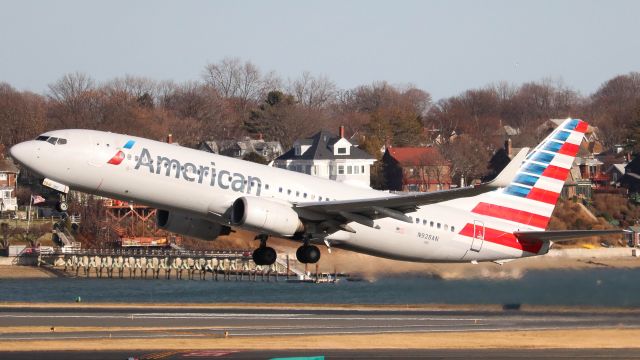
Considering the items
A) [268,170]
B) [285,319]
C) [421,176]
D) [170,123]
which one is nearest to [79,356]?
[268,170]

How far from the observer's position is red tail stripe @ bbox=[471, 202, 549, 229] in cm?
5981

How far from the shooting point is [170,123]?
7411 inches

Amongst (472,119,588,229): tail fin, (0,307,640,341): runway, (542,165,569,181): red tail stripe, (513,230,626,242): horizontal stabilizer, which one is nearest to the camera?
(0,307,640,341): runway

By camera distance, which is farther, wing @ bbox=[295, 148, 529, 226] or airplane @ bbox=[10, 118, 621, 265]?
airplane @ bbox=[10, 118, 621, 265]

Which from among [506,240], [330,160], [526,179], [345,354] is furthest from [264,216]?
[330,160]

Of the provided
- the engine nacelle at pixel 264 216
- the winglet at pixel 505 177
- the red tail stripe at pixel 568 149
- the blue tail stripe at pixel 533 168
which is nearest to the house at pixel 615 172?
the red tail stripe at pixel 568 149

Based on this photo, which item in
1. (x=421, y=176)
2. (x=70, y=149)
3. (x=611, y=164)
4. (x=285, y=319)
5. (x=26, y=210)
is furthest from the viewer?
(x=611, y=164)

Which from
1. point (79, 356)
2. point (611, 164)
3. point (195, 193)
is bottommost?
point (79, 356)

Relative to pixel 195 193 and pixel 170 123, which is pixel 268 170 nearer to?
pixel 195 193

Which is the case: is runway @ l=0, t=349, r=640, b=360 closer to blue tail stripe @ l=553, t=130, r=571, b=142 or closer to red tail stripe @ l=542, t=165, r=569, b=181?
red tail stripe @ l=542, t=165, r=569, b=181

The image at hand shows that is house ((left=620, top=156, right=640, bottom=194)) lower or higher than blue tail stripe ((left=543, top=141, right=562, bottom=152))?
higher

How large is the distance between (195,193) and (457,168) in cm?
11624

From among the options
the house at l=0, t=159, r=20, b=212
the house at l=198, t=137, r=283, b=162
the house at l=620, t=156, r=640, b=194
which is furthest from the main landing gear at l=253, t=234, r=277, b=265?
the house at l=198, t=137, r=283, b=162

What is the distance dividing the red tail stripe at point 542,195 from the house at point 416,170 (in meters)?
98.4
